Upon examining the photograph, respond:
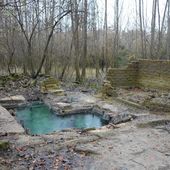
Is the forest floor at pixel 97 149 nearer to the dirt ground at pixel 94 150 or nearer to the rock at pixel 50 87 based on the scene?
the dirt ground at pixel 94 150

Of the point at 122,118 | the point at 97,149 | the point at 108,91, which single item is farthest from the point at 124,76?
the point at 97,149

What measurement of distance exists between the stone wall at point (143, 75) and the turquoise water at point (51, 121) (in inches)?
125

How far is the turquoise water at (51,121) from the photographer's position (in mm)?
9859

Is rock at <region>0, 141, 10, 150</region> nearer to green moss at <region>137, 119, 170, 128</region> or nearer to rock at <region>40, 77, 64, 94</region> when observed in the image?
green moss at <region>137, 119, 170, 128</region>

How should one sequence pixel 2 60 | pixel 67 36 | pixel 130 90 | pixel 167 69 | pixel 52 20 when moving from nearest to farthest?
1. pixel 167 69
2. pixel 130 90
3. pixel 52 20
4. pixel 2 60
5. pixel 67 36

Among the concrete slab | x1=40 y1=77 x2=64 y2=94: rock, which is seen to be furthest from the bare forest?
the concrete slab

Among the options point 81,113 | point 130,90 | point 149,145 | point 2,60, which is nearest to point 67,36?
point 2,60

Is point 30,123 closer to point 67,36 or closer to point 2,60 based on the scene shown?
point 2,60

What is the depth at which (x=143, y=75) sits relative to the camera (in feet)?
44.1

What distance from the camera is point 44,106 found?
491 inches

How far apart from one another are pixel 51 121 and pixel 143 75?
4929mm

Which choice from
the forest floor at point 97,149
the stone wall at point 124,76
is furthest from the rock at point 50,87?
the forest floor at point 97,149

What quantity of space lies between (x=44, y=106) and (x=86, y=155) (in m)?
6.97

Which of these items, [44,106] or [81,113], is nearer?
[81,113]
